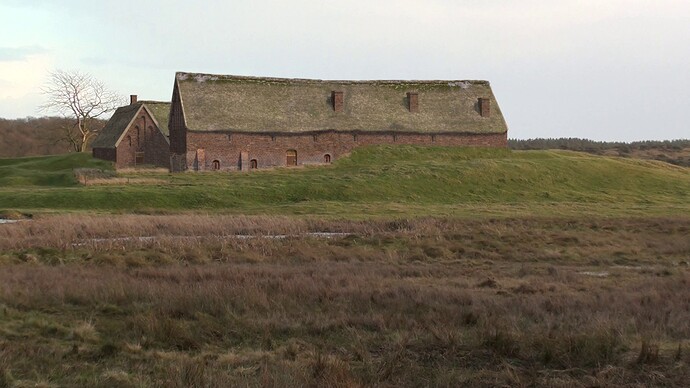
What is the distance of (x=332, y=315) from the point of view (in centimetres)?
1249

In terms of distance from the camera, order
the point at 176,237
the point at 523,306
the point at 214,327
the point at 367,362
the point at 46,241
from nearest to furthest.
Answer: the point at 367,362, the point at 214,327, the point at 523,306, the point at 46,241, the point at 176,237

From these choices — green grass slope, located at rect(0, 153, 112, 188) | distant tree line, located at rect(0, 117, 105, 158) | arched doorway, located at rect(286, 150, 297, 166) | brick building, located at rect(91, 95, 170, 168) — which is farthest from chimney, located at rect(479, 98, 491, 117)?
distant tree line, located at rect(0, 117, 105, 158)

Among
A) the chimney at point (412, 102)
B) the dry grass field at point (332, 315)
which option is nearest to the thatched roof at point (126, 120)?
the chimney at point (412, 102)

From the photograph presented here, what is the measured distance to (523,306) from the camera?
13.5 m

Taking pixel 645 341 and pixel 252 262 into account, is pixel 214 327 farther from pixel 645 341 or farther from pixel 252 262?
pixel 252 262

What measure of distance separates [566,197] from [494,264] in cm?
2869

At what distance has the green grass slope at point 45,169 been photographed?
50750mm

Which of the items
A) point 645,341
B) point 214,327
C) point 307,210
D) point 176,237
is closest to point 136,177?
point 307,210

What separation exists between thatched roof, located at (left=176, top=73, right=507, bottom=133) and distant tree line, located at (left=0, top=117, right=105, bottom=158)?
37140mm

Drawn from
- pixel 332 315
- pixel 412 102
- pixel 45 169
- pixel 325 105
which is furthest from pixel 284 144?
pixel 332 315

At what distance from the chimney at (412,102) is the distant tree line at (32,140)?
44.9 meters

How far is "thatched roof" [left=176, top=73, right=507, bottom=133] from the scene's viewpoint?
5948cm

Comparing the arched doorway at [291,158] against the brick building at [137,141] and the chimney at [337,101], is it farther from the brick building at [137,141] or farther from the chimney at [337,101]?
the brick building at [137,141]

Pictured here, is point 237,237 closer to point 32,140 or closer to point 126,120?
point 126,120
